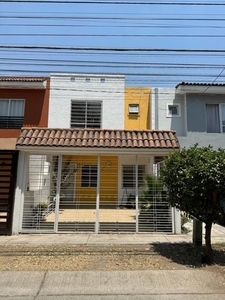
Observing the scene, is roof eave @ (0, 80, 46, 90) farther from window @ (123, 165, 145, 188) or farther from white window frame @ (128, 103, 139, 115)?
window @ (123, 165, 145, 188)

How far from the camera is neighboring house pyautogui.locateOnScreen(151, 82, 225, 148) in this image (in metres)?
14.0

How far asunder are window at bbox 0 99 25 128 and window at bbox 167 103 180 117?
901 cm

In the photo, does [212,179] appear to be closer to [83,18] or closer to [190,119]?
[83,18]

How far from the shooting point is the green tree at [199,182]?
503cm

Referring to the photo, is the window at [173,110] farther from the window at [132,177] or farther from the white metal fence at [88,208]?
the white metal fence at [88,208]

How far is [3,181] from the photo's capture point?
26.1 ft

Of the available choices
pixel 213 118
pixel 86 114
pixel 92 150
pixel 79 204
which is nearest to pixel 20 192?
pixel 79 204

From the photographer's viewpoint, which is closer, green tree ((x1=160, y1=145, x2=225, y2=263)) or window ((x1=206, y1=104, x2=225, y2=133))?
green tree ((x1=160, y1=145, x2=225, y2=263))

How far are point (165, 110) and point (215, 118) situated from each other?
118 inches

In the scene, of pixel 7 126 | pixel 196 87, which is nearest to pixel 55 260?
pixel 7 126

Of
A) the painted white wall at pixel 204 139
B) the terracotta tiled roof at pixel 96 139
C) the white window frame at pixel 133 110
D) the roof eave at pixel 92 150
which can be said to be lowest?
the roof eave at pixel 92 150

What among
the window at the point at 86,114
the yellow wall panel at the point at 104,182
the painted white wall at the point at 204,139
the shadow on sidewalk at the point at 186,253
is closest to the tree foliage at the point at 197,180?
the shadow on sidewalk at the point at 186,253

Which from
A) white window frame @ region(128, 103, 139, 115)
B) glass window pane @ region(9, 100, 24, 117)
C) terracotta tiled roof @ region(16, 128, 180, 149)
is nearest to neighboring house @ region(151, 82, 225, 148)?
white window frame @ region(128, 103, 139, 115)

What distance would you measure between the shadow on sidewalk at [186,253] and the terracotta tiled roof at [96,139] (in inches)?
123
